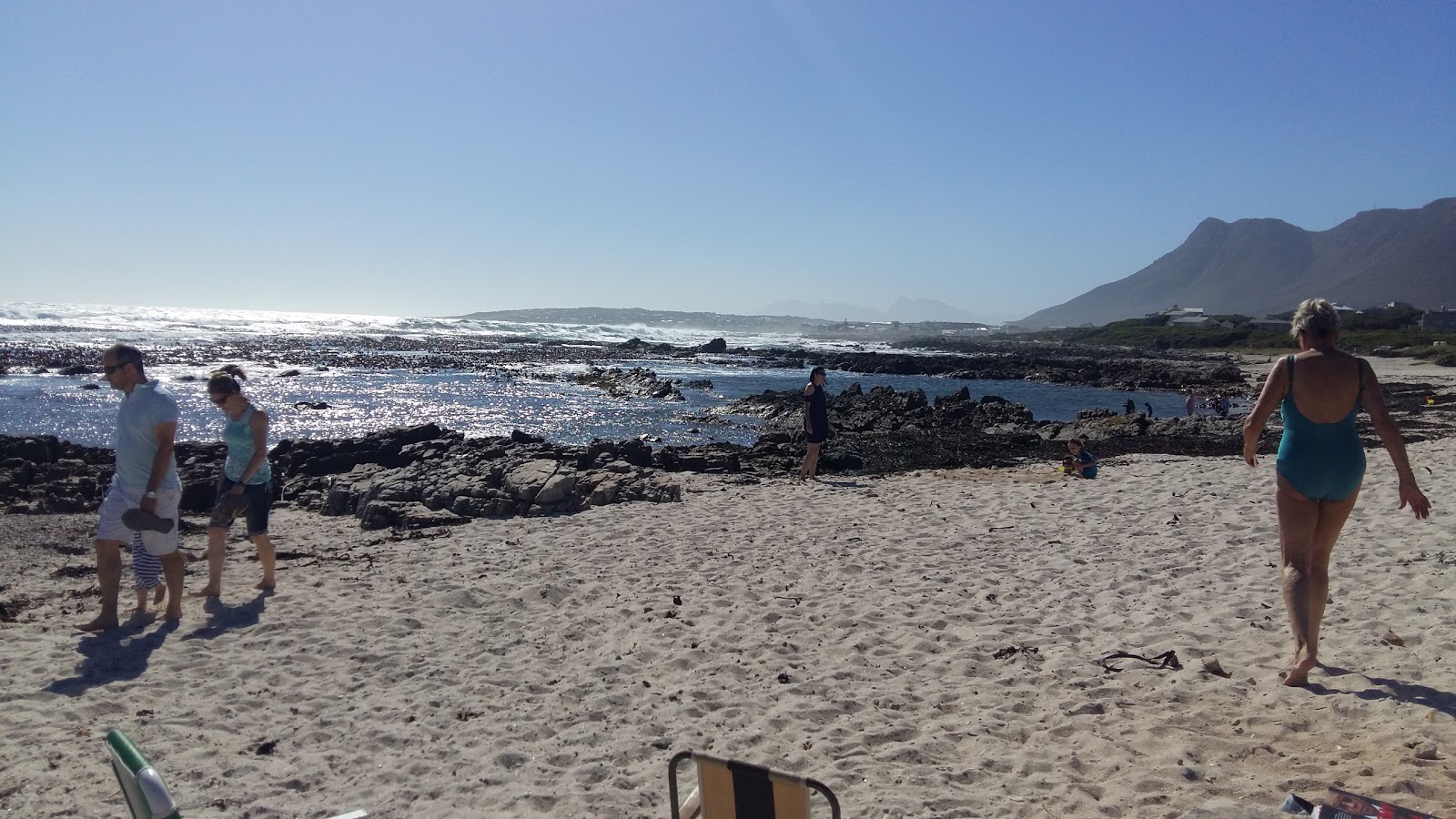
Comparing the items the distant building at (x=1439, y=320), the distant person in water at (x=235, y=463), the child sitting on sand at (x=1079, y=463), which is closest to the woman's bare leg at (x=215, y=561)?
the distant person in water at (x=235, y=463)

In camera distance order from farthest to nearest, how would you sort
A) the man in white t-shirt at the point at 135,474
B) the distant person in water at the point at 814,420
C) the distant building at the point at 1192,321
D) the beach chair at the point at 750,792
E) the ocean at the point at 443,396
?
1. the distant building at the point at 1192,321
2. the ocean at the point at 443,396
3. the distant person in water at the point at 814,420
4. the man in white t-shirt at the point at 135,474
5. the beach chair at the point at 750,792

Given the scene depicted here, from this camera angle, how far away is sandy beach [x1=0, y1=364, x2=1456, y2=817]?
3.59 metres

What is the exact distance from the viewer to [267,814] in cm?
346

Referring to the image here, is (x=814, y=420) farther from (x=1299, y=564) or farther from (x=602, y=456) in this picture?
(x=1299, y=564)

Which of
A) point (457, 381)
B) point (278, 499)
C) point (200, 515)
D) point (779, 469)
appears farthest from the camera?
point (457, 381)

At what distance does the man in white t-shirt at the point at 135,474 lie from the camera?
534 centimetres

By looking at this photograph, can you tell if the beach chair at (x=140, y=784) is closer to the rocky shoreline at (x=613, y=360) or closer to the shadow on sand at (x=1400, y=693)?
the shadow on sand at (x=1400, y=693)

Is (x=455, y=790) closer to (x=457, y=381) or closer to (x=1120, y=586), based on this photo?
(x=1120, y=586)

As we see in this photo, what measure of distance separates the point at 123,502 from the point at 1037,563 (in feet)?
22.0

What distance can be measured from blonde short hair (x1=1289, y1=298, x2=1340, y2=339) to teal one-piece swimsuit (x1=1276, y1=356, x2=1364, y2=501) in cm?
17

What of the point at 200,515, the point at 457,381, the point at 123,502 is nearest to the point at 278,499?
the point at 200,515

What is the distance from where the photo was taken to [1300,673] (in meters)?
4.23

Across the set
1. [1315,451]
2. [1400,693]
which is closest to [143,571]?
[1315,451]

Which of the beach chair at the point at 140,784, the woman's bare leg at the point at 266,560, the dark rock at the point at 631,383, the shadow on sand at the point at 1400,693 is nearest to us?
the beach chair at the point at 140,784
